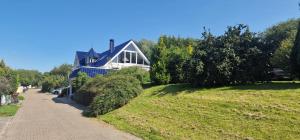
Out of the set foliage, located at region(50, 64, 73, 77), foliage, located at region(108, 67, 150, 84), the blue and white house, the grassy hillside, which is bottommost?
the grassy hillside

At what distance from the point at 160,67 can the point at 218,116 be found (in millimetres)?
11187

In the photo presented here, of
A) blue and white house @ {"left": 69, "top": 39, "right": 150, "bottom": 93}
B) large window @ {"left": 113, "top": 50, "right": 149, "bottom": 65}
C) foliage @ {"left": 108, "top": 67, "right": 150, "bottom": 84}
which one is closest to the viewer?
foliage @ {"left": 108, "top": 67, "right": 150, "bottom": 84}

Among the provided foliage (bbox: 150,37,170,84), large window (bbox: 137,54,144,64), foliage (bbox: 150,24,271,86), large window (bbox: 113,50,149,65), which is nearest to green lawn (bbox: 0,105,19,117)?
foliage (bbox: 150,37,170,84)

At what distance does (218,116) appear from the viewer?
1000 centimetres

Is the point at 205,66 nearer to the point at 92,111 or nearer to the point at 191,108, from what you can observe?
the point at 191,108

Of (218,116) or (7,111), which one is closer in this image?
(218,116)

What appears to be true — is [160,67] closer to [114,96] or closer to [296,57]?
[114,96]

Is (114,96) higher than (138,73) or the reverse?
the reverse

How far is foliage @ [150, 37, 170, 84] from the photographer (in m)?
20.5

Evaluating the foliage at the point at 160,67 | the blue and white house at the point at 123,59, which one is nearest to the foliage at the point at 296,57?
the foliage at the point at 160,67

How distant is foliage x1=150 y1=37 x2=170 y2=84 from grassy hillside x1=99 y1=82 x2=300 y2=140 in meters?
5.80

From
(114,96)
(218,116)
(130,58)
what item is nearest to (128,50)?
(130,58)

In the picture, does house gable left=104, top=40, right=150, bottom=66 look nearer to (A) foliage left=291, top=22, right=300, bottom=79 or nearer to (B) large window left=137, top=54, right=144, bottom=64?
(B) large window left=137, top=54, right=144, bottom=64

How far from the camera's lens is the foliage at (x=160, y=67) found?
808 inches
